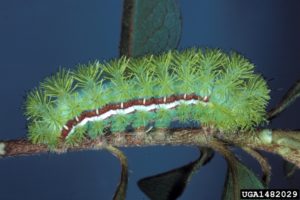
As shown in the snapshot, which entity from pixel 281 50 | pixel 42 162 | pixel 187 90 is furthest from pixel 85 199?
pixel 187 90

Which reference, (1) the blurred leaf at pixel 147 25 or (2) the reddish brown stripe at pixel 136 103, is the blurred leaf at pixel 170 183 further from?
(1) the blurred leaf at pixel 147 25

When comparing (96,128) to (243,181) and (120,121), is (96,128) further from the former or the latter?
(243,181)

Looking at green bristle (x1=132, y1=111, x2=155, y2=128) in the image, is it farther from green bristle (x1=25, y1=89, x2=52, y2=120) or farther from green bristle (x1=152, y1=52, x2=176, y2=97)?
green bristle (x1=25, y1=89, x2=52, y2=120)

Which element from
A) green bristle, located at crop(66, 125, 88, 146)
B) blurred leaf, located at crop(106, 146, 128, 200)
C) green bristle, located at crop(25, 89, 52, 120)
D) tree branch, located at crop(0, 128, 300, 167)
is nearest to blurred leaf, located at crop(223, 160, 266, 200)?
tree branch, located at crop(0, 128, 300, 167)

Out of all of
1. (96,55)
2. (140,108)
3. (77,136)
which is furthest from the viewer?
(96,55)

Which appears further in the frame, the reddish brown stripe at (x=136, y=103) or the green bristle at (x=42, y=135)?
the reddish brown stripe at (x=136, y=103)

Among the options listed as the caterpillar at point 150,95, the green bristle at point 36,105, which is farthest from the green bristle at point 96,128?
the green bristle at point 36,105

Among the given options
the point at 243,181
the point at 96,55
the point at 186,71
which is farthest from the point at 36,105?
the point at 96,55
